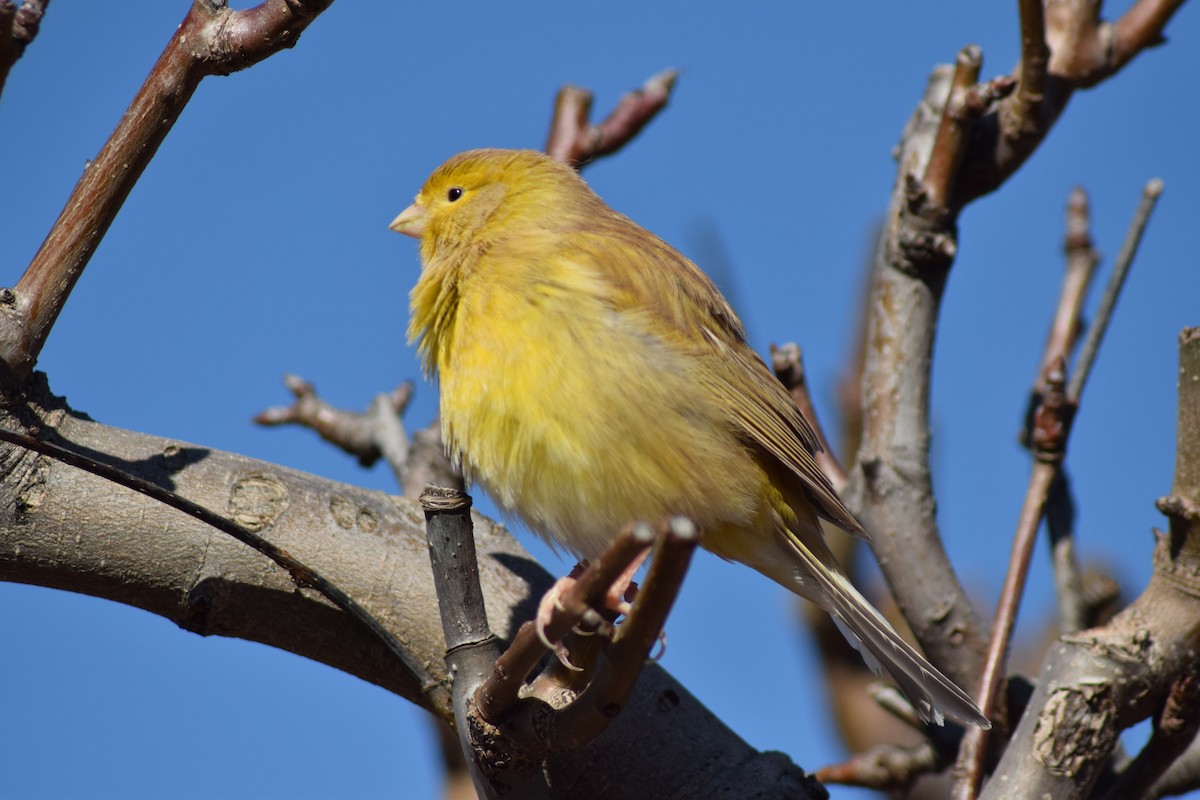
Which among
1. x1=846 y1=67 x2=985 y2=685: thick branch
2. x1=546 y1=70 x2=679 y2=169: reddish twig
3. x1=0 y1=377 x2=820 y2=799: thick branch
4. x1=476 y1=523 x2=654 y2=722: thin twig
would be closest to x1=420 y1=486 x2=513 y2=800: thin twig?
x1=476 y1=523 x2=654 y2=722: thin twig

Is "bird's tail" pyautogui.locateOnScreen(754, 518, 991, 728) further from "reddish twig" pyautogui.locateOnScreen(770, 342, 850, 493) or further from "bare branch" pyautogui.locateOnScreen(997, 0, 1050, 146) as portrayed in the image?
"bare branch" pyautogui.locateOnScreen(997, 0, 1050, 146)

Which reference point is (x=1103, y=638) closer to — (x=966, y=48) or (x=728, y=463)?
(x=728, y=463)

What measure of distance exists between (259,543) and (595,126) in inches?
110

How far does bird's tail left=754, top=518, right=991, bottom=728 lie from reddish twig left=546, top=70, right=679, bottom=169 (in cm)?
202

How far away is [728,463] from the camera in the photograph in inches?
140

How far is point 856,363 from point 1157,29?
2.08 metres

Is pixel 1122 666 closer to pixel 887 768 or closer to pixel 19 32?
pixel 887 768

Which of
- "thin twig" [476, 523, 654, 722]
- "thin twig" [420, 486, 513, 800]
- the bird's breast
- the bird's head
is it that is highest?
the bird's head

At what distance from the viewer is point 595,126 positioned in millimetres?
5125

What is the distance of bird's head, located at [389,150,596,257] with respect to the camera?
4.42m

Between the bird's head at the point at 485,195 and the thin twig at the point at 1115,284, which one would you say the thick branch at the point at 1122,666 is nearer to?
the thin twig at the point at 1115,284

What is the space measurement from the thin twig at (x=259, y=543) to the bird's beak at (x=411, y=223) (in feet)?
6.01

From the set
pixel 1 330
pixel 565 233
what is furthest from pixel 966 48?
pixel 1 330

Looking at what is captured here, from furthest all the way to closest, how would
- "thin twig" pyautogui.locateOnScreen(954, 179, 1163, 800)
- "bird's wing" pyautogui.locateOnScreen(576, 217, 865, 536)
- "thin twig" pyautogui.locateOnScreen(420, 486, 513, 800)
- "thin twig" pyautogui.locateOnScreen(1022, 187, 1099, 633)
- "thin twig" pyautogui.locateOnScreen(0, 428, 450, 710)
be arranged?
"thin twig" pyautogui.locateOnScreen(1022, 187, 1099, 633)
"bird's wing" pyautogui.locateOnScreen(576, 217, 865, 536)
"thin twig" pyautogui.locateOnScreen(954, 179, 1163, 800)
"thin twig" pyautogui.locateOnScreen(420, 486, 513, 800)
"thin twig" pyautogui.locateOnScreen(0, 428, 450, 710)
